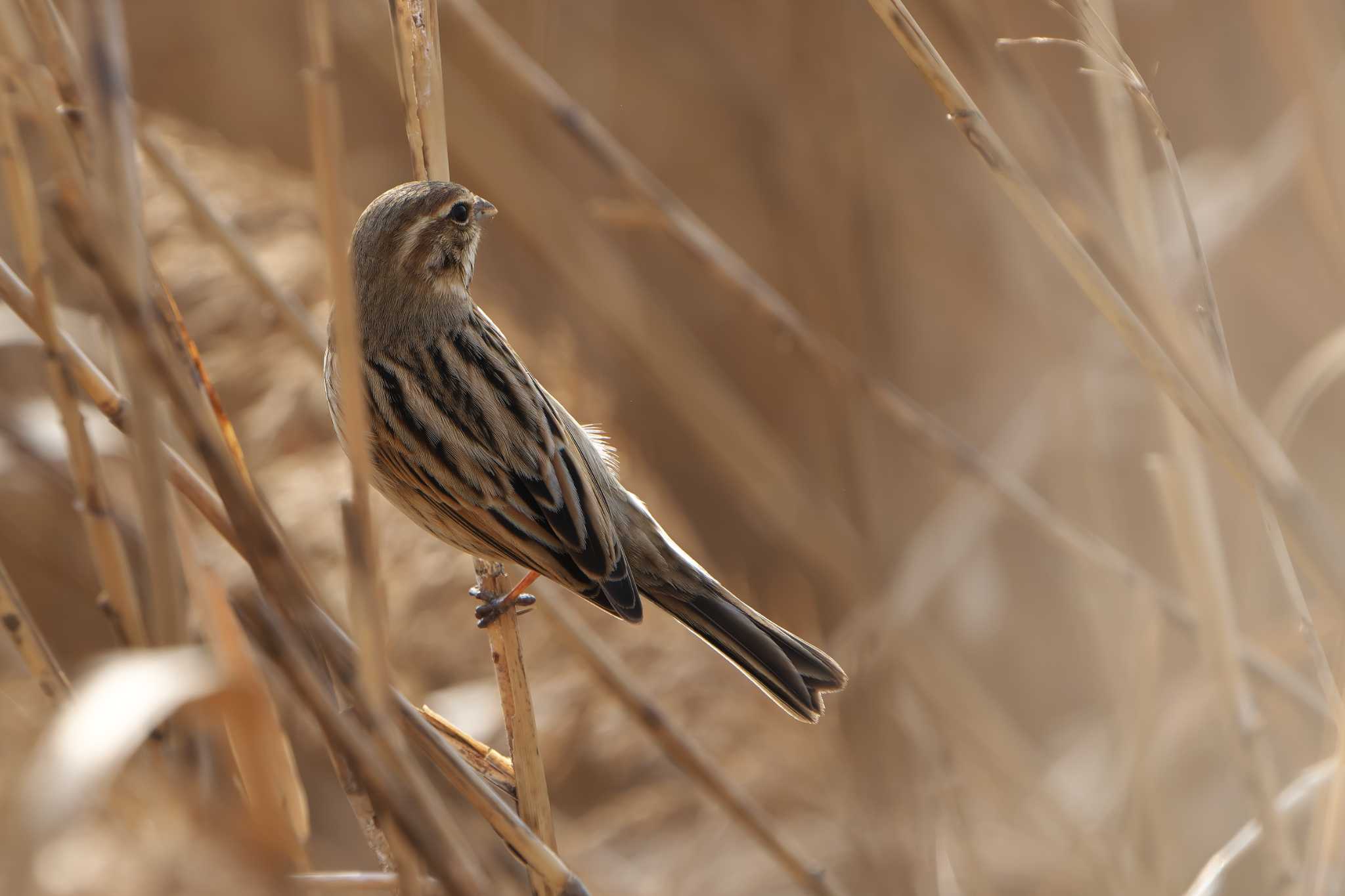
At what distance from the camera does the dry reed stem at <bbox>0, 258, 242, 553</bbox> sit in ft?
4.67

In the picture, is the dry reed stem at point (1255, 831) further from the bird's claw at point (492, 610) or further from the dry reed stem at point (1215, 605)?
the bird's claw at point (492, 610)

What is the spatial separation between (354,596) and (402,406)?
89cm

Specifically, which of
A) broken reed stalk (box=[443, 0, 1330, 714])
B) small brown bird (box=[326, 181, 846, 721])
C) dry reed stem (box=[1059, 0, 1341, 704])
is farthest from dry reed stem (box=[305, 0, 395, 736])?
dry reed stem (box=[1059, 0, 1341, 704])

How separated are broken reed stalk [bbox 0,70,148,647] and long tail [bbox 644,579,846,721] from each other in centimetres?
93

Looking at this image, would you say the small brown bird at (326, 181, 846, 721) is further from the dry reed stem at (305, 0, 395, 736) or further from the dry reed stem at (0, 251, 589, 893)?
the dry reed stem at (305, 0, 395, 736)

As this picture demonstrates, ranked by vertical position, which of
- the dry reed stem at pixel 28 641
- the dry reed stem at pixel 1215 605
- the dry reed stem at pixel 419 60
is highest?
the dry reed stem at pixel 419 60

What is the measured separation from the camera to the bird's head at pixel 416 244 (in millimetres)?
1926

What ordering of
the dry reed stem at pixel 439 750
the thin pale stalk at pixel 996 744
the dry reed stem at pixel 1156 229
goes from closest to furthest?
the dry reed stem at pixel 439 750
the dry reed stem at pixel 1156 229
the thin pale stalk at pixel 996 744

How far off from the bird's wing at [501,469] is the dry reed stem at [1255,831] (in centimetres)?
98

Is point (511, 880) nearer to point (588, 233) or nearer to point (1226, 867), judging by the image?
point (1226, 867)

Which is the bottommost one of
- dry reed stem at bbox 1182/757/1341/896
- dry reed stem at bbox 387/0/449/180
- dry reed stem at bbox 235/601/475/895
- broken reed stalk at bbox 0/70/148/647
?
dry reed stem at bbox 1182/757/1341/896

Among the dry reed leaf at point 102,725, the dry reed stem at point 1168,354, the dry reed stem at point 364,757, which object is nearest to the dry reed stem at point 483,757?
the dry reed stem at point 364,757

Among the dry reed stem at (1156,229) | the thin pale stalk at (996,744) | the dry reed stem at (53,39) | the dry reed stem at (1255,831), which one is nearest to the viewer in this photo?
the dry reed stem at (53,39)

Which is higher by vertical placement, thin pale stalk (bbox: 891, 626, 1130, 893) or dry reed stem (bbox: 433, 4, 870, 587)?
dry reed stem (bbox: 433, 4, 870, 587)
